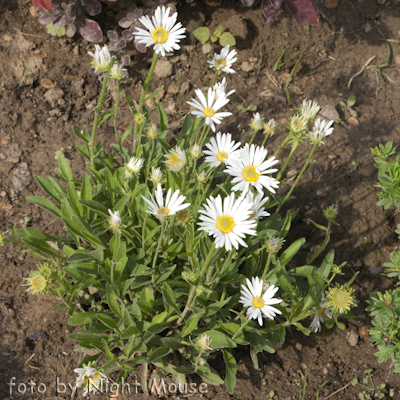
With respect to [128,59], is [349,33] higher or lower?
higher

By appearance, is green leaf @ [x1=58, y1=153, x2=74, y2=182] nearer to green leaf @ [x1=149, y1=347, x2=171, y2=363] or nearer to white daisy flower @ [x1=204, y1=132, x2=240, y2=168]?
white daisy flower @ [x1=204, y1=132, x2=240, y2=168]

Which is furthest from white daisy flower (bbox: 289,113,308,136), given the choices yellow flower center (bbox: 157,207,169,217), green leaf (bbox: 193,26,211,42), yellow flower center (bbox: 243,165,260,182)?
green leaf (bbox: 193,26,211,42)

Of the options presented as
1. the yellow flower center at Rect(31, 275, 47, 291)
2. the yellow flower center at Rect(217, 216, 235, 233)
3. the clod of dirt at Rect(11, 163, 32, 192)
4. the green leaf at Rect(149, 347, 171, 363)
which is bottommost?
the green leaf at Rect(149, 347, 171, 363)

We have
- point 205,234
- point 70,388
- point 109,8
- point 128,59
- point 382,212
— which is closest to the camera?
point 205,234

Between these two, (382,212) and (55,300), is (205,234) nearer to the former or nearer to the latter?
(55,300)

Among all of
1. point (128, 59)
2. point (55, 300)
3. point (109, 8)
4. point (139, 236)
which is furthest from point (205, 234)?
point (109, 8)

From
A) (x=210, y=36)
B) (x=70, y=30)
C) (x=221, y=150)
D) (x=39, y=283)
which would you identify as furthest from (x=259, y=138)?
(x=39, y=283)

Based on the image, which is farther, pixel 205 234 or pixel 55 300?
Answer: pixel 55 300
